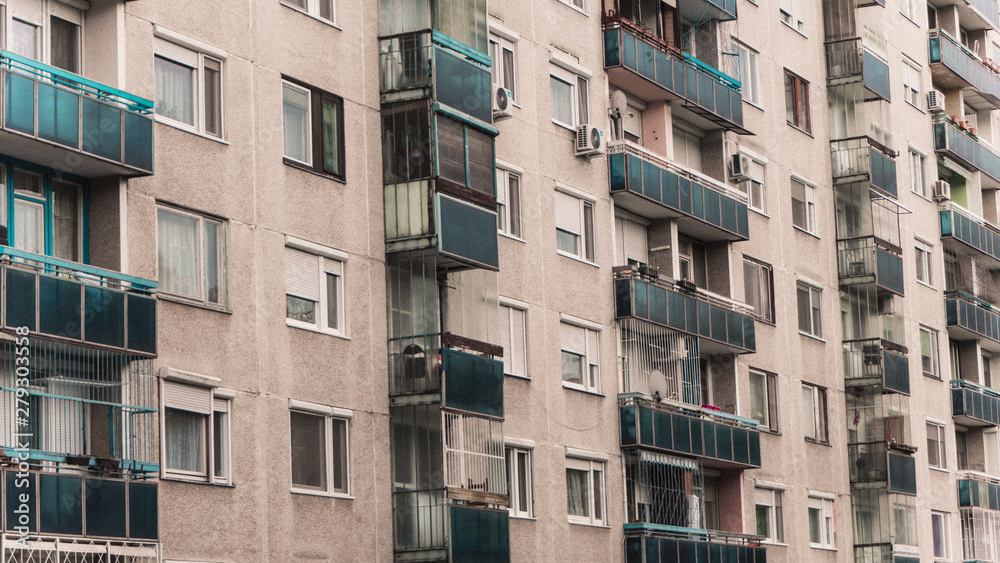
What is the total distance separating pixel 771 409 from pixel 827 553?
4803 millimetres

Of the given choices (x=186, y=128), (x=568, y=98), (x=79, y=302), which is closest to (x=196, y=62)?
(x=186, y=128)

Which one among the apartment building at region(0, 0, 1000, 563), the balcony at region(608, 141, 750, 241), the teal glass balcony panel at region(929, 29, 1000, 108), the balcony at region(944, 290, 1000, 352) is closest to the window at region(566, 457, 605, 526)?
the apartment building at region(0, 0, 1000, 563)

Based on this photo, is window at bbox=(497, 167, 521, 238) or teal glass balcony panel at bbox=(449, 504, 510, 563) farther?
window at bbox=(497, 167, 521, 238)

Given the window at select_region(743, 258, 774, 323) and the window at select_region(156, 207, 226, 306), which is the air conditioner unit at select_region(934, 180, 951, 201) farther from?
the window at select_region(156, 207, 226, 306)

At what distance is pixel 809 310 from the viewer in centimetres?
4794

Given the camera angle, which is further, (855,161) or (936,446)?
(936,446)

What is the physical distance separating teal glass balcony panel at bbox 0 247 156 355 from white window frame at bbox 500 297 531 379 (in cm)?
1096

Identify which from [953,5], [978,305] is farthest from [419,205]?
[953,5]

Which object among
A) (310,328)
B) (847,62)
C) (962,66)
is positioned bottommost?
(310,328)

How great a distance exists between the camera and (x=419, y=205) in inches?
1224

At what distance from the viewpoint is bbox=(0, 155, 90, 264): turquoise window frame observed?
24094mm

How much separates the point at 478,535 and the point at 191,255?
26.1 ft

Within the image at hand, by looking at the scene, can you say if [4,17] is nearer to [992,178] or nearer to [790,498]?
[790,498]

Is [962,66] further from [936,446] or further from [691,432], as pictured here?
[691,432]
